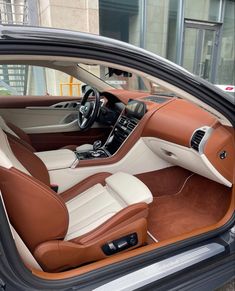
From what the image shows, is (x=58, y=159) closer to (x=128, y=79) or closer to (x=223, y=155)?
(x=128, y=79)

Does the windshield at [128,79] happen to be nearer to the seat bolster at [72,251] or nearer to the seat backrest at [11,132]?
the seat backrest at [11,132]

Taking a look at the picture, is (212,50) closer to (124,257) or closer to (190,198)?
(190,198)

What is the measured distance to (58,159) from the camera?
1.80 metres

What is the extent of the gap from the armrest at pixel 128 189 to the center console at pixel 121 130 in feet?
1.19

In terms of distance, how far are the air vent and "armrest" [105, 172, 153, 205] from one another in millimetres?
374

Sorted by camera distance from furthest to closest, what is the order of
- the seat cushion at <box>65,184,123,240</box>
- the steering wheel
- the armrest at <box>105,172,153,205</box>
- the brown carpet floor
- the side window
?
1. the side window
2. the steering wheel
3. the brown carpet floor
4. the armrest at <box>105,172,153,205</box>
5. the seat cushion at <box>65,184,123,240</box>

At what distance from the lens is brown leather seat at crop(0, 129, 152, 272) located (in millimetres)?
976

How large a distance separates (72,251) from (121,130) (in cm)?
122

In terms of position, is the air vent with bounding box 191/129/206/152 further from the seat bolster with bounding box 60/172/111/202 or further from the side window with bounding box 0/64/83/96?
the side window with bounding box 0/64/83/96

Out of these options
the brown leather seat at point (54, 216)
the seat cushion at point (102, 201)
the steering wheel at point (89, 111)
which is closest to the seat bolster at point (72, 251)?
the brown leather seat at point (54, 216)

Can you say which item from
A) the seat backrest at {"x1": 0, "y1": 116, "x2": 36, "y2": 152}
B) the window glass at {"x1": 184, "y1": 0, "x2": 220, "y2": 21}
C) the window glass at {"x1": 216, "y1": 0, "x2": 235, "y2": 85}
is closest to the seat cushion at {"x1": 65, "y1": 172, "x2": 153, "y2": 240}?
the seat backrest at {"x1": 0, "y1": 116, "x2": 36, "y2": 152}

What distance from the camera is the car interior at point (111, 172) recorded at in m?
1.06

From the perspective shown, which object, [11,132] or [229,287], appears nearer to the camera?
[229,287]

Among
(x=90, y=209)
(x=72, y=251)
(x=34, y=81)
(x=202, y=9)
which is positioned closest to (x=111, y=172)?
(x=90, y=209)
